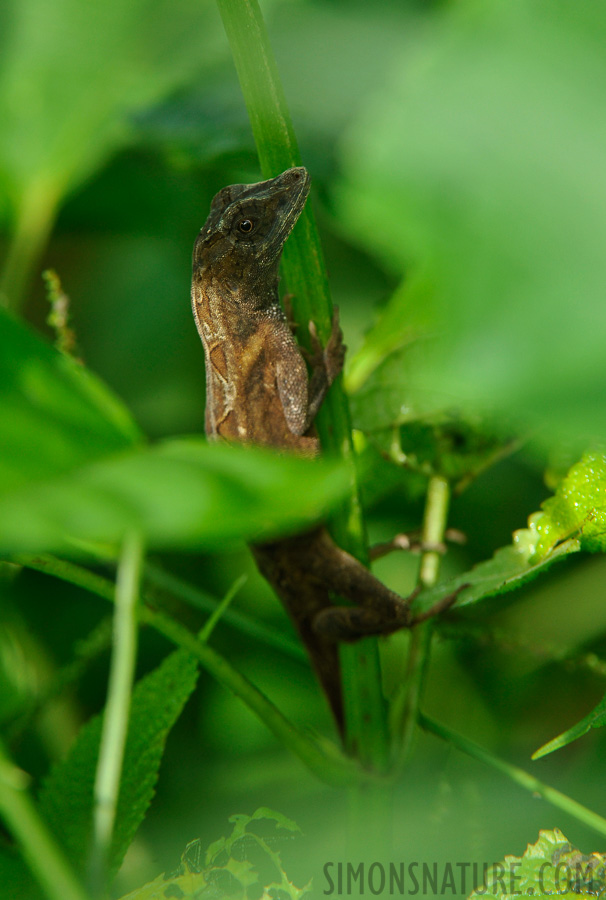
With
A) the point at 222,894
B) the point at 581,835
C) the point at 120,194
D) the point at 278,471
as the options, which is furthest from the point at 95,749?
the point at 120,194

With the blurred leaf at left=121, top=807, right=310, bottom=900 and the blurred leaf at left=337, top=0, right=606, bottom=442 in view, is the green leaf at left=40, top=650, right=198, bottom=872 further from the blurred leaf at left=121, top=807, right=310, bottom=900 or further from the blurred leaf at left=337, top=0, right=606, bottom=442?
the blurred leaf at left=337, top=0, right=606, bottom=442

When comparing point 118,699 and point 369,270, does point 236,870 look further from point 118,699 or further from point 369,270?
point 369,270

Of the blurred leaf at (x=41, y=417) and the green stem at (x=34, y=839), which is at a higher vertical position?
the blurred leaf at (x=41, y=417)

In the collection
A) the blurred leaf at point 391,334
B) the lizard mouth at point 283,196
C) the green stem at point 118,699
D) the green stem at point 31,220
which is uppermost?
the green stem at point 31,220

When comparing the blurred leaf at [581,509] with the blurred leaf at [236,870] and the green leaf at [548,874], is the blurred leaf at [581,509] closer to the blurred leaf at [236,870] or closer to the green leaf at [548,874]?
the green leaf at [548,874]

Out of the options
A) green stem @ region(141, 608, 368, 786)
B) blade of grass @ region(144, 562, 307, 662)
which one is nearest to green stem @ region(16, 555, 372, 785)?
green stem @ region(141, 608, 368, 786)

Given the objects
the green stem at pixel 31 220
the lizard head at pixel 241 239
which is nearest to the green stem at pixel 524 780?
the lizard head at pixel 241 239
